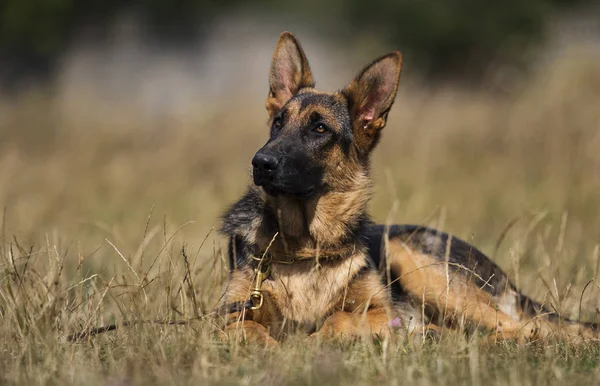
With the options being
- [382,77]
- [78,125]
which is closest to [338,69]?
[78,125]

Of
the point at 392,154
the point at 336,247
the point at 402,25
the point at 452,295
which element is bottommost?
the point at 392,154

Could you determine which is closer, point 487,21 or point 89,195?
point 89,195

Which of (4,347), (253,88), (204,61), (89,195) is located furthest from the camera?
(204,61)

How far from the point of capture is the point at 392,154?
1246cm

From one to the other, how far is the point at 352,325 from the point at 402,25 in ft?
72.1

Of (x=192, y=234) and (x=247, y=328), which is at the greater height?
(x=247, y=328)

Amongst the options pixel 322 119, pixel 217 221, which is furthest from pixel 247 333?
pixel 217 221

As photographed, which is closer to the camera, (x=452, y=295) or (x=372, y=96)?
(x=452, y=295)

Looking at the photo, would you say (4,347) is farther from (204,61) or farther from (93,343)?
(204,61)

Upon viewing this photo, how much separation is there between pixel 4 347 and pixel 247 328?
1326mm

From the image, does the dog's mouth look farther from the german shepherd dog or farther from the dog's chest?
the dog's chest

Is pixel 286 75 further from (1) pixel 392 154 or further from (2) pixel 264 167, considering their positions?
(1) pixel 392 154

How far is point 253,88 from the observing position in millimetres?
16531

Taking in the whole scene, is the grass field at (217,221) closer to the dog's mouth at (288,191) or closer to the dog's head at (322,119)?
the dog's mouth at (288,191)
